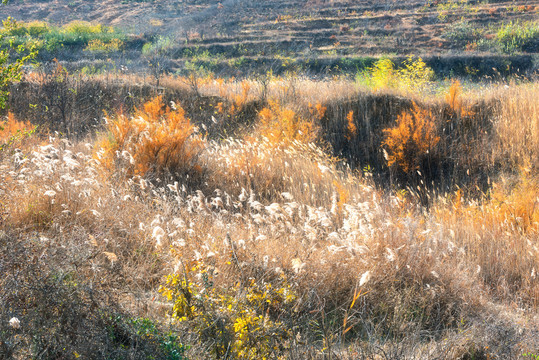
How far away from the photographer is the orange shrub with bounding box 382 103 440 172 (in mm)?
8974

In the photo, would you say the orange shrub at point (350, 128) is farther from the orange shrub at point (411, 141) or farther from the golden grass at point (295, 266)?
the golden grass at point (295, 266)

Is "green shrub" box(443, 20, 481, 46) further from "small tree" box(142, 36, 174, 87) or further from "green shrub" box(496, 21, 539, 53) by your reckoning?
"small tree" box(142, 36, 174, 87)

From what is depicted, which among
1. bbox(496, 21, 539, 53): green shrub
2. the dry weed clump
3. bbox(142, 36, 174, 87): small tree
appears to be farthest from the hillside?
the dry weed clump

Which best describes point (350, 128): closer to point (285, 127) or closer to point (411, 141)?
point (411, 141)

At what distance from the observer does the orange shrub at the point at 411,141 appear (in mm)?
8974

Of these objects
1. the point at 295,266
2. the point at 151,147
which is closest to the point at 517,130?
the point at 151,147

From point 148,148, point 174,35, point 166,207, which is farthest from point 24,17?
point 166,207

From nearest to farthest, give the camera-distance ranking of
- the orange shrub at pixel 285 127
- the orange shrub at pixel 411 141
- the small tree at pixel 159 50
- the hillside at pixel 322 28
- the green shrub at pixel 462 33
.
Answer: the orange shrub at pixel 285 127
the orange shrub at pixel 411 141
the small tree at pixel 159 50
the hillside at pixel 322 28
the green shrub at pixel 462 33

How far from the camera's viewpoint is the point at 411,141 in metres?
9.08

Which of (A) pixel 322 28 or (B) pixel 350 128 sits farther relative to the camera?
(A) pixel 322 28

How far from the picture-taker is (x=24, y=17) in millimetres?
34875

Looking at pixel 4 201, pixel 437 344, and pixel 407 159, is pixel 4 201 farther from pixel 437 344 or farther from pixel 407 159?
pixel 407 159

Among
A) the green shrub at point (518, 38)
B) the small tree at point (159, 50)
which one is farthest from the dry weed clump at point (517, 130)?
the small tree at point (159, 50)

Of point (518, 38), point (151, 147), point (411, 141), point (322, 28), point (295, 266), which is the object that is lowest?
point (411, 141)
